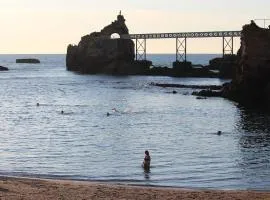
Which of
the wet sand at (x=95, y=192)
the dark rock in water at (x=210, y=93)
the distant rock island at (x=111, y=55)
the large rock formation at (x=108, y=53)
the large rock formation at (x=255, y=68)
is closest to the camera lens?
the wet sand at (x=95, y=192)

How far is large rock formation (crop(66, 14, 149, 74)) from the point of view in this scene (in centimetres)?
17450

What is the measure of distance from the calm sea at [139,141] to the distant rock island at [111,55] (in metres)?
75.0

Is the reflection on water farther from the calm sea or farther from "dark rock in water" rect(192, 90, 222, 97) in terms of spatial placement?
"dark rock in water" rect(192, 90, 222, 97)

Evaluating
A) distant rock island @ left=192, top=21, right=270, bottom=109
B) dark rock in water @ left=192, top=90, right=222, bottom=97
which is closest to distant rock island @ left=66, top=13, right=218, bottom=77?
dark rock in water @ left=192, top=90, right=222, bottom=97

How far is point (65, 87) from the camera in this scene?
420ft

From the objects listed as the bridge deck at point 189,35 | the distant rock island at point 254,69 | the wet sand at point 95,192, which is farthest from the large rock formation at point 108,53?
the wet sand at point 95,192

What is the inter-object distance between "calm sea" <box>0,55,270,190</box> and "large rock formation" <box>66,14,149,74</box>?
7866 cm

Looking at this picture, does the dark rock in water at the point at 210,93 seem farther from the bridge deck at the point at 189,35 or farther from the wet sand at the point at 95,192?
the wet sand at the point at 95,192

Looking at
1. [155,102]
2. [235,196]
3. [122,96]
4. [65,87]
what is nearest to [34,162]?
[235,196]

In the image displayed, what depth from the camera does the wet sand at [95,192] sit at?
93.1 ft

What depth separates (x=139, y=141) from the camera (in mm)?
51562

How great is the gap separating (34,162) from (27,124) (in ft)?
77.4

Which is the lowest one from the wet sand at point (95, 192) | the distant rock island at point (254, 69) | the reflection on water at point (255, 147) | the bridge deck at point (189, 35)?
the reflection on water at point (255, 147)

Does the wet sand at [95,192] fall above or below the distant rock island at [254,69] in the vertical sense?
below
